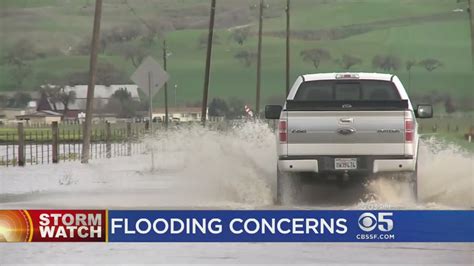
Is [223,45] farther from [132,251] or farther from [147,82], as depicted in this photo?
[132,251]

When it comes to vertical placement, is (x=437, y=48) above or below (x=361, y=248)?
above

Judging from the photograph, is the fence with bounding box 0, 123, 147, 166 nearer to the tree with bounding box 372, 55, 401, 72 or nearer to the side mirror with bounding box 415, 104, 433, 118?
the tree with bounding box 372, 55, 401, 72

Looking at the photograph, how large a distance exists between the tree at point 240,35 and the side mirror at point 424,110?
1298mm

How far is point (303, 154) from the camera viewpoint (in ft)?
37.6

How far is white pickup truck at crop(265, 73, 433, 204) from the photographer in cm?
1102

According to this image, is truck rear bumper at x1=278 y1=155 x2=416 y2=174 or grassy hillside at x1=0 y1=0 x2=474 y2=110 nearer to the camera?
grassy hillside at x1=0 y1=0 x2=474 y2=110

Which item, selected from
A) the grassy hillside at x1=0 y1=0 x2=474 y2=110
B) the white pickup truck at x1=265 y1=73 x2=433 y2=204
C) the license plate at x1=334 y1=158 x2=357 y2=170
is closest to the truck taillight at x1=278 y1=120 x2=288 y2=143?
the white pickup truck at x1=265 y1=73 x2=433 y2=204

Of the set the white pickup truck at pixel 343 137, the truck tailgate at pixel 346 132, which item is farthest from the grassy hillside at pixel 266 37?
the truck tailgate at pixel 346 132

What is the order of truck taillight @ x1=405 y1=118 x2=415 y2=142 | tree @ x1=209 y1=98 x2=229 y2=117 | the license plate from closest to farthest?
tree @ x1=209 y1=98 x2=229 y2=117 < truck taillight @ x1=405 y1=118 x2=415 y2=142 < the license plate

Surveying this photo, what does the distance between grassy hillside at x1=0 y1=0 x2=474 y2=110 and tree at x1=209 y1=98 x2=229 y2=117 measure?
0.05m

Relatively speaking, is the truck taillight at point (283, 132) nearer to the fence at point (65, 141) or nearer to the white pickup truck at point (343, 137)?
the white pickup truck at point (343, 137)

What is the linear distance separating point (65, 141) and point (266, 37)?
1.62 m

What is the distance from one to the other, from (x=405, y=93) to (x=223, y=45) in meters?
1.34

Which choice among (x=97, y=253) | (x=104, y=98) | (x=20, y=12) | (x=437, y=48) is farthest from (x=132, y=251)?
(x=437, y=48)
